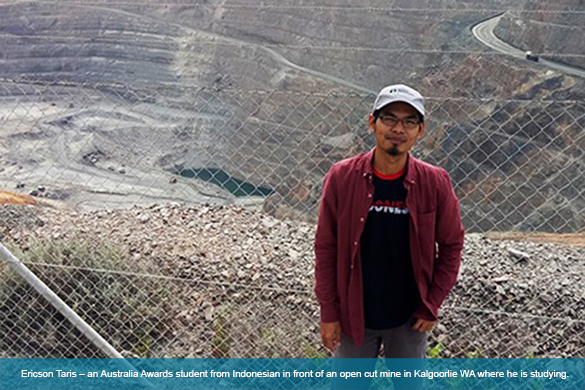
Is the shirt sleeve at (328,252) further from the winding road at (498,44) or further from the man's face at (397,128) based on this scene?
the winding road at (498,44)

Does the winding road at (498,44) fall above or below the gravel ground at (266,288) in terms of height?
below

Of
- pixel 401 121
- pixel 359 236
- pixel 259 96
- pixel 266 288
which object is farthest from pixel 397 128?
pixel 259 96

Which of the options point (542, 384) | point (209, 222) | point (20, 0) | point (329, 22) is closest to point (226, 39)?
point (329, 22)

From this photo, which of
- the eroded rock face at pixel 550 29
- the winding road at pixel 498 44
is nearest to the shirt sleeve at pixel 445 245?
the winding road at pixel 498 44

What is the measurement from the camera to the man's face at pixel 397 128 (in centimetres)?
198

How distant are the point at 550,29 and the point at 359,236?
21.2m

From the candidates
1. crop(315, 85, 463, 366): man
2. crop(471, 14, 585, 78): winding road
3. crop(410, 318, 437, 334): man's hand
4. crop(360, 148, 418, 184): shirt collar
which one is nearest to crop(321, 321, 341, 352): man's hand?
crop(315, 85, 463, 366): man

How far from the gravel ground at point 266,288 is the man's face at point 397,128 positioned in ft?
4.22

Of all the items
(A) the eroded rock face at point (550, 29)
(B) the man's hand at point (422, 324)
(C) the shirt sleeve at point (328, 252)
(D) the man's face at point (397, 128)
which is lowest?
(A) the eroded rock face at point (550, 29)

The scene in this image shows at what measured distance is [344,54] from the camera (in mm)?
25766

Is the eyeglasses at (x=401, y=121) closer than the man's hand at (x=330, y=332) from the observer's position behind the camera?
Yes

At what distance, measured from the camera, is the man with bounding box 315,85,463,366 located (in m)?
2.00

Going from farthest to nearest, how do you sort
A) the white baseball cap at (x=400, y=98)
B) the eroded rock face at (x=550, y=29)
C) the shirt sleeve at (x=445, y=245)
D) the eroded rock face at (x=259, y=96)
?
the eroded rock face at (x=550, y=29)
the eroded rock face at (x=259, y=96)
the shirt sleeve at (x=445, y=245)
the white baseball cap at (x=400, y=98)

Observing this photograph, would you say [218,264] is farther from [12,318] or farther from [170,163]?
[170,163]
